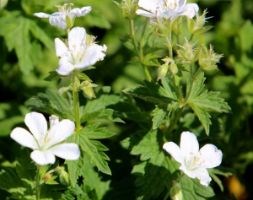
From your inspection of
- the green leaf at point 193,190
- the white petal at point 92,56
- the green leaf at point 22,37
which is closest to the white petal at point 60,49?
the white petal at point 92,56

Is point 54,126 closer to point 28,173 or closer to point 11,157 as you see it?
point 28,173

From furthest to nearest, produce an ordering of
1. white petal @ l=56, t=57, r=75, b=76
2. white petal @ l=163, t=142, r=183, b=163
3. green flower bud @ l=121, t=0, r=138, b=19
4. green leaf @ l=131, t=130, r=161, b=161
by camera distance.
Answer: green leaf @ l=131, t=130, r=161, b=161 → green flower bud @ l=121, t=0, r=138, b=19 → white petal @ l=163, t=142, r=183, b=163 → white petal @ l=56, t=57, r=75, b=76

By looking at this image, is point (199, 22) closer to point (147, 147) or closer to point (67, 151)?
point (147, 147)

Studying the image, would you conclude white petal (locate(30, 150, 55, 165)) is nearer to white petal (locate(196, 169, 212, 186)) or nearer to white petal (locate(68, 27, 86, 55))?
white petal (locate(68, 27, 86, 55))

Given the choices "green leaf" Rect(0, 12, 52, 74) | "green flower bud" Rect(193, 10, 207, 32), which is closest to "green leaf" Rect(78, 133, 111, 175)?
"green flower bud" Rect(193, 10, 207, 32)

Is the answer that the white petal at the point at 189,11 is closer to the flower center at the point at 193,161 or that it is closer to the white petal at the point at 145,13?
the white petal at the point at 145,13
